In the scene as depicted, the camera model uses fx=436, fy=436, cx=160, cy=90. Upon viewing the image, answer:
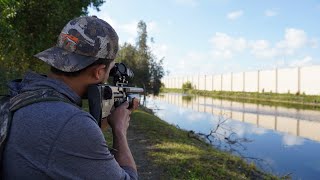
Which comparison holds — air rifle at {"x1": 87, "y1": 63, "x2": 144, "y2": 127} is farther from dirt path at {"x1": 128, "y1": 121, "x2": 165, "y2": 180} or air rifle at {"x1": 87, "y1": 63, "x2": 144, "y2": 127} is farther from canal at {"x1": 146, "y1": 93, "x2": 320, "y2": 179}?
canal at {"x1": 146, "y1": 93, "x2": 320, "y2": 179}

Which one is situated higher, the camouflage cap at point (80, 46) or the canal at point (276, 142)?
the camouflage cap at point (80, 46)

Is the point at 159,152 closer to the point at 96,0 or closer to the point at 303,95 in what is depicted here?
the point at 96,0

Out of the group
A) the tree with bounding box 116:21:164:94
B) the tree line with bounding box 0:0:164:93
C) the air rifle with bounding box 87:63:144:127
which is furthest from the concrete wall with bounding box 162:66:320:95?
the air rifle with bounding box 87:63:144:127

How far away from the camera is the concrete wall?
56.0 m

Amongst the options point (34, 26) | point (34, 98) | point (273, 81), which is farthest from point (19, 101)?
point (273, 81)

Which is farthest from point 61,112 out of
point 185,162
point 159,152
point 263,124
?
point 263,124

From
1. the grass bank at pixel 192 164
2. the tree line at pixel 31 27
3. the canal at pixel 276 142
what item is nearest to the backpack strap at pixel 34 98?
the grass bank at pixel 192 164

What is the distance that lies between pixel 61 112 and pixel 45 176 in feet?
0.84

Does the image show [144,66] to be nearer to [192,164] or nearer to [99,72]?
[192,164]

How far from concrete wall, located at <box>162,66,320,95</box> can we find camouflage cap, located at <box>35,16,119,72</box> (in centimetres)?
5489

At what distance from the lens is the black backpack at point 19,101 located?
176 cm

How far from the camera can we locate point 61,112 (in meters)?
1.73

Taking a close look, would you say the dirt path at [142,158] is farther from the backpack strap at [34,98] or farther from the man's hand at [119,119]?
the backpack strap at [34,98]

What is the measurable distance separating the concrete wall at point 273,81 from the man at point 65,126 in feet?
180
